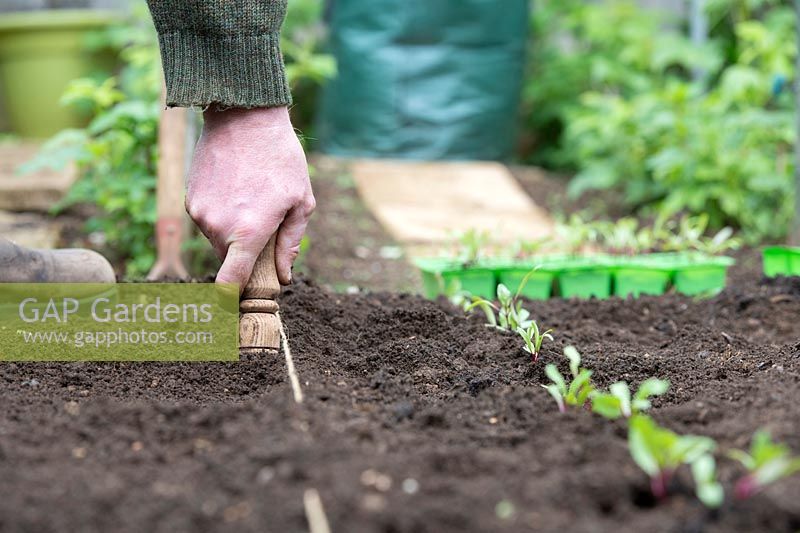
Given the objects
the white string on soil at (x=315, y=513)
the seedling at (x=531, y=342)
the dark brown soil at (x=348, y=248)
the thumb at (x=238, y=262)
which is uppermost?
the white string on soil at (x=315, y=513)

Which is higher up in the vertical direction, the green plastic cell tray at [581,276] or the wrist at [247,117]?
the wrist at [247,117]

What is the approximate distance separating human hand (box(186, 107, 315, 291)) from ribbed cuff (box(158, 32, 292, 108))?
4 centimetres

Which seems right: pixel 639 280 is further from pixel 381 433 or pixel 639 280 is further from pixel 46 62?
pixel 46 62

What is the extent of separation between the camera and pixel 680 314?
8.77 ft

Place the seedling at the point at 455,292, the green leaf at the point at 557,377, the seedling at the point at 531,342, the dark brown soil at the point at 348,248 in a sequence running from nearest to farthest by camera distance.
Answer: the green leaf at the point at 557,377 → the seedling at the point at 531,342 → the seedling at the point at 455,292 → the dark brown soil at the point at 348,248

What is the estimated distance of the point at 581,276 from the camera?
307 cm

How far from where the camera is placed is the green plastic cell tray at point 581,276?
118 inches

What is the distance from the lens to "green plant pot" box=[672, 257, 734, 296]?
308 centimetres

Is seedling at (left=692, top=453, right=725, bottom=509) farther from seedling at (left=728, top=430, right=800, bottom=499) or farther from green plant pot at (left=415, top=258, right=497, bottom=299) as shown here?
green plant pot at (left=415, top=258, right=497, bottom=299)

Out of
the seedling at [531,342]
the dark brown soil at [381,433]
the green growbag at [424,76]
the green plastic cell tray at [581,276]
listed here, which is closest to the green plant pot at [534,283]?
the green plastic cell tray at [581,276]

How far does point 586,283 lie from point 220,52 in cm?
160

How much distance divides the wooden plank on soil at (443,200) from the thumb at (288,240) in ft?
8.01

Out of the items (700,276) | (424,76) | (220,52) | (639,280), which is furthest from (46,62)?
(220,52)

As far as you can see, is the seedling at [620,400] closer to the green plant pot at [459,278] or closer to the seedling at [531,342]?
the seedling at [531,342]
